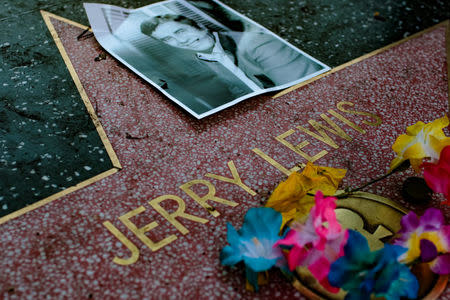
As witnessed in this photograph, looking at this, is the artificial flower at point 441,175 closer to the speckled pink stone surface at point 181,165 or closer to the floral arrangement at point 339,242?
the floral arrangement at point 339,242

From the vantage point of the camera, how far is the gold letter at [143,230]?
75cm

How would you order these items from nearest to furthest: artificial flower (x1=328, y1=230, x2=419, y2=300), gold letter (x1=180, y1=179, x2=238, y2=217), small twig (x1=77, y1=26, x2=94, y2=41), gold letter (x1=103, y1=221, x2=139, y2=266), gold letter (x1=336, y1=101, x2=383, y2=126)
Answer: artificial flower (x1=328, y1=230, x2=419, y2=300) < gold letter (x1=103, y1=221, x2=139, y2=266) < gold letter (x1=180, y1=179, x2=238, y2=217) < gold letter (x1=336, y1=101, x2=383, y2=126) < small twig (x1=77, y1=26, x2=94, y2=41)

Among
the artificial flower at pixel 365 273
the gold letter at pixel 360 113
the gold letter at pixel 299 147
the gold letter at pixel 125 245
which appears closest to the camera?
the artificial flower at pixel 365 273

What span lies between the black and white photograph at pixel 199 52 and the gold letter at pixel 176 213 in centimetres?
25

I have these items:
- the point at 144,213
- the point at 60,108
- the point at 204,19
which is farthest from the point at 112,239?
the point at 204,19

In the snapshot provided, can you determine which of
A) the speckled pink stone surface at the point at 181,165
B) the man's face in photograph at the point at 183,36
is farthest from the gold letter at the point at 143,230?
the man's face in photograph at the point at 183,36

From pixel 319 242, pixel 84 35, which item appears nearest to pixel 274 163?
pixel 319 242

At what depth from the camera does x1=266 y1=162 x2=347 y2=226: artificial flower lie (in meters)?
0.78

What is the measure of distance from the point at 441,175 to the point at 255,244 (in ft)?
1.18

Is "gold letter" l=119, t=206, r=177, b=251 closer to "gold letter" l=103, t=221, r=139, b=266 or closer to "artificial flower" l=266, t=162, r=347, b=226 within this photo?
"gold letter" l=103, t=221, r=139, b=266

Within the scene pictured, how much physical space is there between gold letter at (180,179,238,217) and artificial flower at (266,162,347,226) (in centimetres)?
9

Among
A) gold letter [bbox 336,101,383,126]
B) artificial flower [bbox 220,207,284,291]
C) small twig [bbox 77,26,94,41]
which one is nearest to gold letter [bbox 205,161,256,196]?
artificial flower [bbox 220,207,284,291]

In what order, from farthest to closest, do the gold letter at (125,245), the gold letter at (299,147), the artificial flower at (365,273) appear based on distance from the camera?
the gold letter at (299,147) < the gold letter at (125,245) < the artificial flower at (365,273)

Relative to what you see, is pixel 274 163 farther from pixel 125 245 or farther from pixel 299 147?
pixel 125 245
